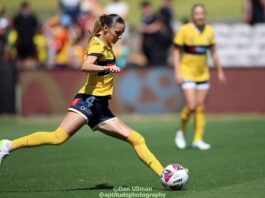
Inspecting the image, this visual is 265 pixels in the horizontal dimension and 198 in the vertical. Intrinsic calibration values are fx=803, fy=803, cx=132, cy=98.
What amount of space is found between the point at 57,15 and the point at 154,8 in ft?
16.9

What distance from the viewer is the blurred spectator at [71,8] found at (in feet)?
85.4

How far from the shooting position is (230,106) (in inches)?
896

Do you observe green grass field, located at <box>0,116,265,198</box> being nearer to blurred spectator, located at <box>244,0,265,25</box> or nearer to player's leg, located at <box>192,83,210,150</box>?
player's leg, located at <box>192,83,210,150</box>

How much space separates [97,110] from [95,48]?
0.77 metres

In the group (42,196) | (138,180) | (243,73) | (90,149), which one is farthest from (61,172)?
(243,73)

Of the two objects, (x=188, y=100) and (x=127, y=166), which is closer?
(x=127, y=166)

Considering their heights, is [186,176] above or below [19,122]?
above

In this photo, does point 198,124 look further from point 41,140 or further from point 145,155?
point 41,140

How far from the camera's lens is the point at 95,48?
9.81 m

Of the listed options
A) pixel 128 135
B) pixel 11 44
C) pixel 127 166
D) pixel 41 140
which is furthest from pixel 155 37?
pixel 41 140

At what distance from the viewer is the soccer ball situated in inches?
380

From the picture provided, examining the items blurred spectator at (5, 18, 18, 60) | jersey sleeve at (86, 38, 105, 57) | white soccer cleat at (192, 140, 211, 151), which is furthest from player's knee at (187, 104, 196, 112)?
blurred spectator at (5, 18, 18, 60)

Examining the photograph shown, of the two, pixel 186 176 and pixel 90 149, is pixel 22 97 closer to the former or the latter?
pixel 90 149

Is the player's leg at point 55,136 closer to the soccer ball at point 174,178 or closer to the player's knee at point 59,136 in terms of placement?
the player's knee at point 59,136
